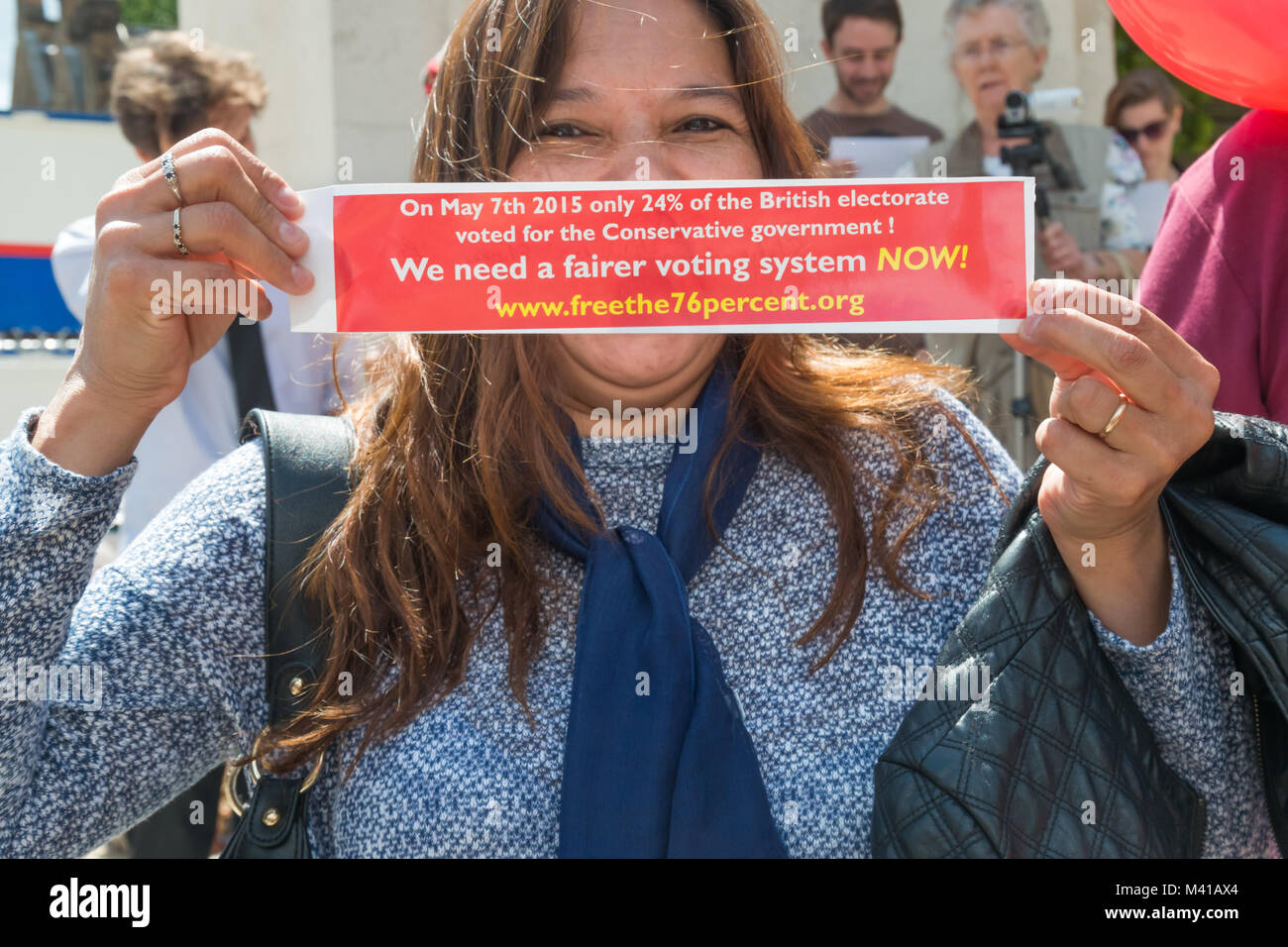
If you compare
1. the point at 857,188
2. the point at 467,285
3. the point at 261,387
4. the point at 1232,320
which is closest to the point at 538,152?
the point at 467,285

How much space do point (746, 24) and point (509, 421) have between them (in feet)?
2.27

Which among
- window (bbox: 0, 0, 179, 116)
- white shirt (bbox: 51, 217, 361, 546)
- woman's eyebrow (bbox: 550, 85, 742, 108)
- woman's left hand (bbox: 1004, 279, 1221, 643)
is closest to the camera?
woman's left hand (bbox: 1004, 279, 1221, 643)

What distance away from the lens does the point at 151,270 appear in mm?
1412

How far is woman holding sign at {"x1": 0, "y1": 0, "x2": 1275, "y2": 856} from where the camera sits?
1434 millimetres

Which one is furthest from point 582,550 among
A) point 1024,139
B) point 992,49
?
point 992,49

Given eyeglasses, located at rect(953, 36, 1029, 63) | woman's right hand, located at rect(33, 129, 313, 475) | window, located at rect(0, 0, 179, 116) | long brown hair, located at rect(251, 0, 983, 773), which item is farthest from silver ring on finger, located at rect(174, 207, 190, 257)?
window, located at rect(0, 0, 179, 116)

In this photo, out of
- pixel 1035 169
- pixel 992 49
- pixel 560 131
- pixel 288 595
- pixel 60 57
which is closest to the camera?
pixel 288 595

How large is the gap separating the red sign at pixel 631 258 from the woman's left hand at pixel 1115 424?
0.15m

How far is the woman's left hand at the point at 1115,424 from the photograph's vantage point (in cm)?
133

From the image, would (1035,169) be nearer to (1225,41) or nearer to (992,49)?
(992,49)

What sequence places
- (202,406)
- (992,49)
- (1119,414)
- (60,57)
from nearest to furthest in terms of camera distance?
(1119,414)
(202,406)
(992,49)
(60,57)

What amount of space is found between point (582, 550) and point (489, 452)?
0.63 ft

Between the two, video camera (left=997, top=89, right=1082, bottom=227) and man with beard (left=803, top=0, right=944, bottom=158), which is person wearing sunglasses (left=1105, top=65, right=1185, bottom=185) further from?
man with beard (left=803, top=0, right=944, bottom=158)

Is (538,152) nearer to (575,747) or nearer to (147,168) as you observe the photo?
(147,168)
